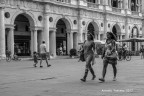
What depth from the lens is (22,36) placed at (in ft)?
135

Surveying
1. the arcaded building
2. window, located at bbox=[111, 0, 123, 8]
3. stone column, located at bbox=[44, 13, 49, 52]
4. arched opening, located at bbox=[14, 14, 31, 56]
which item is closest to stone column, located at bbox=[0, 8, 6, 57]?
the arcaded building

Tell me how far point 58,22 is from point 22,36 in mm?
6932

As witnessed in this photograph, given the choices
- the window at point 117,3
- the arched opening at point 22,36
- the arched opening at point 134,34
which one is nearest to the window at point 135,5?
the arched opening at point 134,34

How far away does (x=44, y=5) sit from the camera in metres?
38.4

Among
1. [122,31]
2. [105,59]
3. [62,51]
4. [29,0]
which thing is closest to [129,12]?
[122,31]

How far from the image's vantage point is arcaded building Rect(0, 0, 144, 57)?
114 ft

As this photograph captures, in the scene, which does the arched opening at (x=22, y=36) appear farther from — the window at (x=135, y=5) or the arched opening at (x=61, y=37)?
the window at (x=135, y=5)

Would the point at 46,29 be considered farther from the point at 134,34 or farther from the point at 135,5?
the point at 135,5

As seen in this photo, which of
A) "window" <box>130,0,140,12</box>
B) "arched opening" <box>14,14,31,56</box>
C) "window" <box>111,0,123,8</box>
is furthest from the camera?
"window" <box>130,0,140,12</box>

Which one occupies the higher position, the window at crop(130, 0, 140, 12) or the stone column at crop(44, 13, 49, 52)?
the window at crop(130, 0, 140, 12)

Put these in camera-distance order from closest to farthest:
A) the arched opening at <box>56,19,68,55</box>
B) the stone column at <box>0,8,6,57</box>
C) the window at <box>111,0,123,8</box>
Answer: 1. the stone column at <box>0,8,6,57</box>
2. the arched opening at <box>56,19,68,55</box>
3. the window at <box>111,0,123,8</box>

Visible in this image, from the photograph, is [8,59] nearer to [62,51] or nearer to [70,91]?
[62,51]

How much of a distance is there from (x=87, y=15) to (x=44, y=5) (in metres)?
9.71

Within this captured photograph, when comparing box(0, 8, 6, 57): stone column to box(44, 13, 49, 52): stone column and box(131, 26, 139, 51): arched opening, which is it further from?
box(131, 26, 139, 51): arched opening
